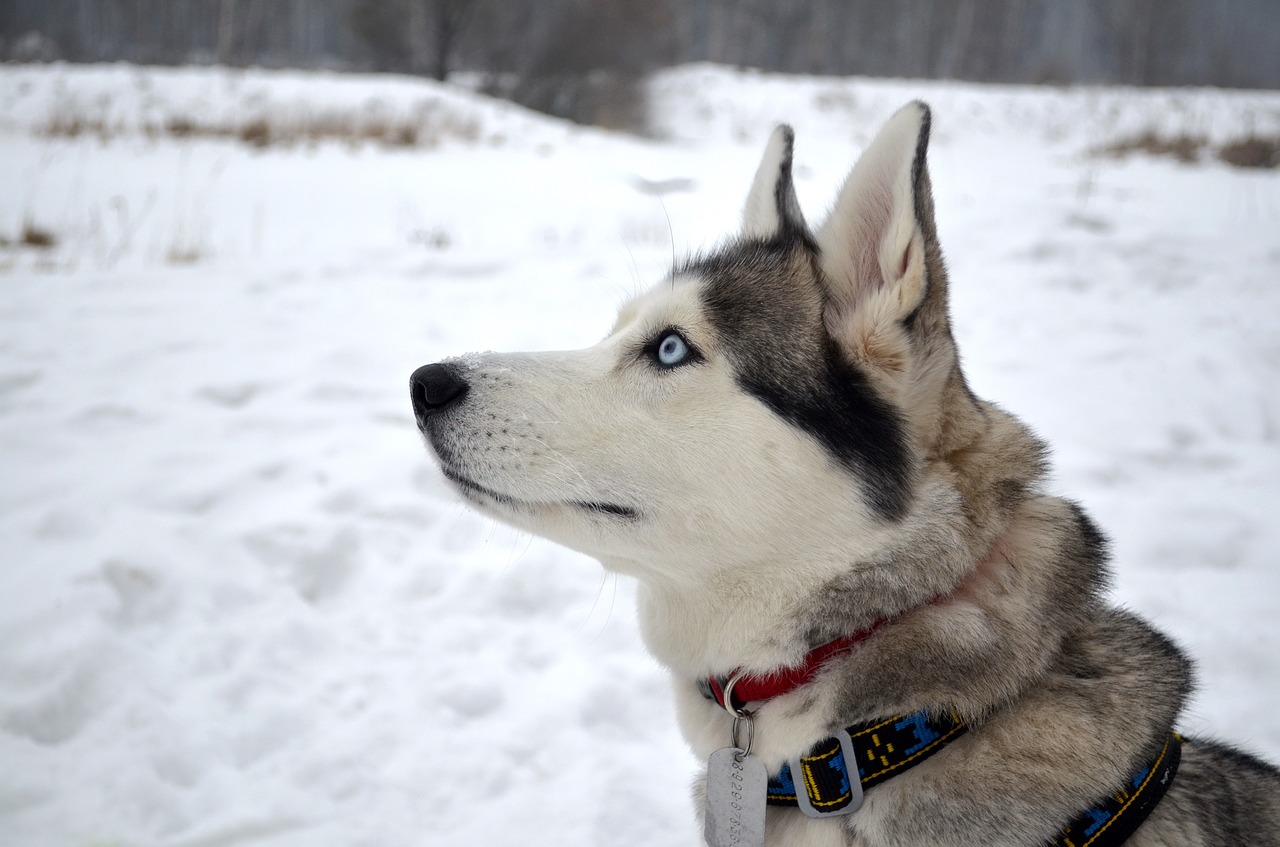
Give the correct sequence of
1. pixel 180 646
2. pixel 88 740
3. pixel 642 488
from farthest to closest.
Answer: pixel 180 646 → pixel 88 740 → pixel 642 488

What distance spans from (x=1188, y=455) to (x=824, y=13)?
158 feet

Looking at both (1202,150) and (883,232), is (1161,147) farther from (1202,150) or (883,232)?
(883,232)

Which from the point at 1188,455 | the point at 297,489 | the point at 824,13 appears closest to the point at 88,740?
the point at 297,489

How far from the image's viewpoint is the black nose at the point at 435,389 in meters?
1.82

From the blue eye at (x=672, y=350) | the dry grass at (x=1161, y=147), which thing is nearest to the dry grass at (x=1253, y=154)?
the dry grass at (x=1161, y=147)

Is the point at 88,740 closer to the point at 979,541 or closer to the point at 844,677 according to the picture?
the point at 844,677

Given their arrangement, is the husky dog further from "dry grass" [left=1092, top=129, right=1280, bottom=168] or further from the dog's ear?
"dry grass" [left=1092, top=129, right=1280, bottom=168]

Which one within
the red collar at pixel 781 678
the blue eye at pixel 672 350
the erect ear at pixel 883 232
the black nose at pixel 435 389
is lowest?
the red collar at pixel 781 678

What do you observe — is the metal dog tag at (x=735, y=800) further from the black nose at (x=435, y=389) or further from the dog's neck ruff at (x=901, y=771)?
the black nose at (x=435, y=389)

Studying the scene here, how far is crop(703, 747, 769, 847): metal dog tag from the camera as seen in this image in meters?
1.58

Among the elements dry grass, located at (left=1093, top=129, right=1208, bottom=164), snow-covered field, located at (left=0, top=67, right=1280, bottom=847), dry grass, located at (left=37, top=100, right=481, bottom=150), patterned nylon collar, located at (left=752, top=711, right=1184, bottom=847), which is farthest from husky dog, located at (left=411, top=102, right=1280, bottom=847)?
dry grass, located at (left=37, top=100, right=481, bottom=150)

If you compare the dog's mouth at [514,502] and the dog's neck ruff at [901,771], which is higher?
the dog's mouth at [514,502]

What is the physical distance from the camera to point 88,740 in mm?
2391

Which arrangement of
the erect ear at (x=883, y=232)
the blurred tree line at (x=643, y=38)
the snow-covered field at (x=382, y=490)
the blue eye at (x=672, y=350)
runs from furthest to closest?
the blurred tree line at (x=643, y=38)
the snow-covered field at (x=382, y=490)
the blue eye at (x=672, y=350)
the erect ear at (x=883, y=232)
